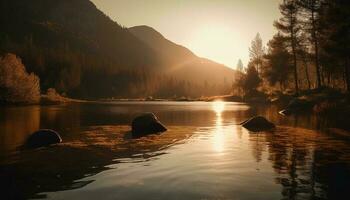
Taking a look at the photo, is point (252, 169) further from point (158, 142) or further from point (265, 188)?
point (158, 142)

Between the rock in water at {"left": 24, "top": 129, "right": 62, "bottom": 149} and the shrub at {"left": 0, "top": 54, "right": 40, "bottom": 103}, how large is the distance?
198ft

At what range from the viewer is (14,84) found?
7538 centimetres

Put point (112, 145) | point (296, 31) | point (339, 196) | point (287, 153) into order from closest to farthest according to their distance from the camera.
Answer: point (339, 196) → point (287, 153) → point (112, 145) → point (296, 31)

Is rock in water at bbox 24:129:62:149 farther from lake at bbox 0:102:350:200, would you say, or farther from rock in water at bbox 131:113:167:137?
rock in water at bbox 131:113:167:137

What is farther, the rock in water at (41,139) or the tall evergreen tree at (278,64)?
the tall evergreen tree at (278,64)

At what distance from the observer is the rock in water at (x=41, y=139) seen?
19.1m

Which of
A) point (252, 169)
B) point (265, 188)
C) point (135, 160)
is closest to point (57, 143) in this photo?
point (135, 160)

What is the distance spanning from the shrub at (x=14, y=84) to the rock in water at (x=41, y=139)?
198 feet

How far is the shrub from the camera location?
7394 cm

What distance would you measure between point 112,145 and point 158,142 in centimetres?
273

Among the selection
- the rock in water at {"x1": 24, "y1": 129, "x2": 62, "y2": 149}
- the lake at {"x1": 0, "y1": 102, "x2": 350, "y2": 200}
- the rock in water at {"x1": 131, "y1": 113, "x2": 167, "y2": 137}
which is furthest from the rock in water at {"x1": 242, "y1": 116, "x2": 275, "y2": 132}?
the rock in water at {"x1": 24, "y1": 129, "x2": 62, "y2": 149}

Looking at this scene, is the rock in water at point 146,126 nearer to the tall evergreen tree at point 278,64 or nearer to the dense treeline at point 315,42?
the dense treeline at point 315,42

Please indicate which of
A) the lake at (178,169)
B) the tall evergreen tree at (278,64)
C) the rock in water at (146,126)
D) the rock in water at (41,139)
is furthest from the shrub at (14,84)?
the rock in water at (41,139)

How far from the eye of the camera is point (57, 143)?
1991cm
